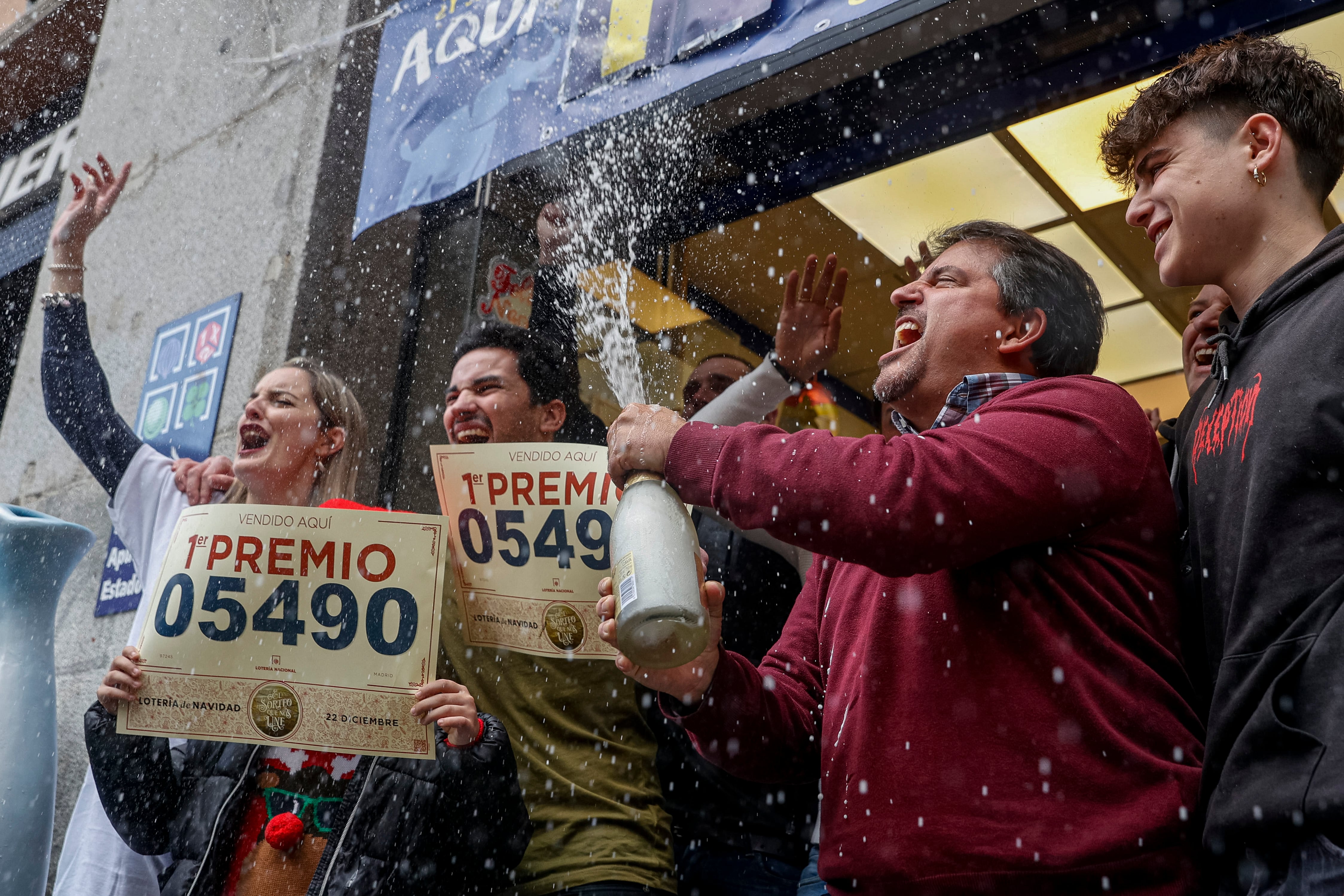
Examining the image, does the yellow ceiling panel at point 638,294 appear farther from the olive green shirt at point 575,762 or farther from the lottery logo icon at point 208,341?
the olive green shirt at point 575,762

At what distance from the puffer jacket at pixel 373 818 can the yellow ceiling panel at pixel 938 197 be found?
10.8 feet

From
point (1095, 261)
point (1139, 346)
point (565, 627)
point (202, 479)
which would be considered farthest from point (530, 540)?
point (1139, 346)

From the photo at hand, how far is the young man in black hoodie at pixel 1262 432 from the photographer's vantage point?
1.33 meters

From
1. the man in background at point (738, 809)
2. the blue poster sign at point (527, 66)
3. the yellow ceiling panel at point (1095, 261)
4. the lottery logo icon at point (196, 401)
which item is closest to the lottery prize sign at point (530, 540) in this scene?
the man in background at point (738, 809)

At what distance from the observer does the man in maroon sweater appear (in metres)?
1.49

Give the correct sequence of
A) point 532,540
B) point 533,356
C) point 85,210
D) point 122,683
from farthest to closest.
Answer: point 85,210, point 533,356, point 532,540, point 122,683

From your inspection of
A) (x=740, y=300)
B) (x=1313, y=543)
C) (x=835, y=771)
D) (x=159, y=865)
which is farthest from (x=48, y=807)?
(x=740, y=300)

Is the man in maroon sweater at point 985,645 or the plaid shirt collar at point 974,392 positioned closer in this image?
the man in maroon sweater at point 985,645

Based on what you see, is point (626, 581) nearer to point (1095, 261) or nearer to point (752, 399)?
point (752, 399)

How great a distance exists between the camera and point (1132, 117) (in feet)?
6.49

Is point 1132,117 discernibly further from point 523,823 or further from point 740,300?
point 740,300

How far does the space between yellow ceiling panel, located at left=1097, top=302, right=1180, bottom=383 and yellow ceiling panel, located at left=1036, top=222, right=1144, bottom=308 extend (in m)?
0.12

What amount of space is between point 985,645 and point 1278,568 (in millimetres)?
409

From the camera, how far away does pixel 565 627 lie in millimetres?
2461
